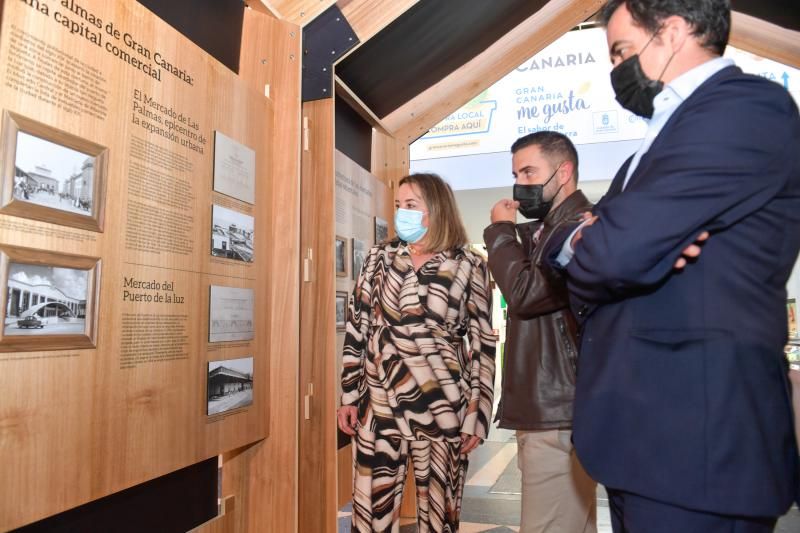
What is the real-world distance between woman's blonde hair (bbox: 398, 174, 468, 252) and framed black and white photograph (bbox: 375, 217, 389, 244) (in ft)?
3.47

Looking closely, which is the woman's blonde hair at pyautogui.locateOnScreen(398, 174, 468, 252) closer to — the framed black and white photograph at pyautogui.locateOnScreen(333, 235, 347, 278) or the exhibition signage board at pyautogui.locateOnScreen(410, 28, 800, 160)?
the framed black and white photograph at pyautogui.locateOnScreen(333, 235, 347, 278)

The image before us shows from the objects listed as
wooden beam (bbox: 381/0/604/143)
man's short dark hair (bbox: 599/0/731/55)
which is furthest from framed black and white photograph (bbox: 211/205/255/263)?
wooden beam (bbox: 381/0/604/143)

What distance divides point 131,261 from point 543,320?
1329mm

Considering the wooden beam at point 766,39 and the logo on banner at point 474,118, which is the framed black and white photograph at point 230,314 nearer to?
the wooden beam at point 766,39

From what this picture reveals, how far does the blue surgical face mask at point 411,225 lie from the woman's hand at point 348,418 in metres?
0.78

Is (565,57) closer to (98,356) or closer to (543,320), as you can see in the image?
(543,320)

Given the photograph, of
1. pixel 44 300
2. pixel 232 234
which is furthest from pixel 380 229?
pixel 44 300

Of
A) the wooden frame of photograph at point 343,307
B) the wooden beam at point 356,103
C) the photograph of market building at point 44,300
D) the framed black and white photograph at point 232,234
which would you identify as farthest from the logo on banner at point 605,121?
the photograph of market building at point 44,300

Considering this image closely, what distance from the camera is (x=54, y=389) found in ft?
4.80

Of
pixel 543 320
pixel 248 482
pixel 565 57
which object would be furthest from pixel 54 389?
pixel 565 57

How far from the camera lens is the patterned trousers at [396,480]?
2.33 m

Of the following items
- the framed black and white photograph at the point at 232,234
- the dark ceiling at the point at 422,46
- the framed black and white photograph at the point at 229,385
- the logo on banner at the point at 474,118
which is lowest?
the framed black and white photograph at the point at 229,385

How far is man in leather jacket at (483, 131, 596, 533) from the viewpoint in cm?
186

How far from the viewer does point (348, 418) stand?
2.50m
